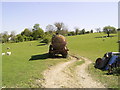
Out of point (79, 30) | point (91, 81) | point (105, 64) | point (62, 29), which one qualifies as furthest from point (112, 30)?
point (91, 81)

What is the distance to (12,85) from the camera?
9.96m

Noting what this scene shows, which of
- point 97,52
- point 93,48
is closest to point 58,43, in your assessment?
point 97,52

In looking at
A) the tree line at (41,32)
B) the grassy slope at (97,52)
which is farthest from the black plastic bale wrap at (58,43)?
the tree line at (41,32)

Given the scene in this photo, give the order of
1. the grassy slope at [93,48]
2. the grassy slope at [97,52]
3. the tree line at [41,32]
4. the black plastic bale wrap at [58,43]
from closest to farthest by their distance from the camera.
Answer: the grassy slope at [97,52] → the black plastic bale wrap at [58,43] → the grassy slope at [93,48] → the tree line at [41,32]

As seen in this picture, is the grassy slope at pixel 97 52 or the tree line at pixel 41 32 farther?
the tree line at pixel 41 32

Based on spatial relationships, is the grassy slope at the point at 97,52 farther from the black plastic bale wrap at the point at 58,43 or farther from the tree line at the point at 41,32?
the tree line at the point at 41,32

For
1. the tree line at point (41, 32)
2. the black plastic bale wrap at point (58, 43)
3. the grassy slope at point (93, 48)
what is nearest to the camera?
the black plastic bale wrap at point (58, 43)

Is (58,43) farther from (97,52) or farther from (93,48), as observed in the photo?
(93,48)

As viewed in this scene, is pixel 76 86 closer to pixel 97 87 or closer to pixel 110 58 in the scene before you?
pixel 97 87

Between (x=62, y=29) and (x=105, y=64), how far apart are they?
80.2m

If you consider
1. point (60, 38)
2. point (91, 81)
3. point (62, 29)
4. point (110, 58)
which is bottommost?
point (91, 81)

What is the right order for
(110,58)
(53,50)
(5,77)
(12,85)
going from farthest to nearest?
(53,50)
(110,58)
(5,77)
(12,85)

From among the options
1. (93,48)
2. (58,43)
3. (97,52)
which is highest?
(58,43)

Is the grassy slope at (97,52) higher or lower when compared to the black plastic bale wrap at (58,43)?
lower
